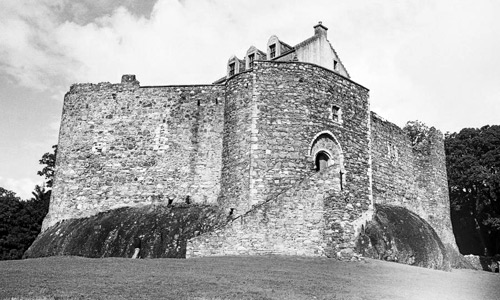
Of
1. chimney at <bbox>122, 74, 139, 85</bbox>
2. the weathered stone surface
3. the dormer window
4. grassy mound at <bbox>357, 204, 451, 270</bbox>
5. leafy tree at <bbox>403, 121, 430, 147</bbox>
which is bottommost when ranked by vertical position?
the weathered stone surface

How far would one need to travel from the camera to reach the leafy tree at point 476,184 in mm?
49281

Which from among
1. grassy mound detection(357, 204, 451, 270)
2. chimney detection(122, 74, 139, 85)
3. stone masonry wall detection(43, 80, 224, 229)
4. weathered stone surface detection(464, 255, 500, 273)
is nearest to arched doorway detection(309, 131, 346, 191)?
grassy mound detection(357, 204, 451, 270)

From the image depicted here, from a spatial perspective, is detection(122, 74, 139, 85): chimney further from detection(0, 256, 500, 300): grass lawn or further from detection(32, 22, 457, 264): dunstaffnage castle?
detection(0, 256, 500, 300): grass lawn

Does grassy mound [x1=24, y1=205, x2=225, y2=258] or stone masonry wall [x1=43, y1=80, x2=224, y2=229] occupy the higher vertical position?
stone masonry wall [x1=43, y1=80, x2=224, y2=229]

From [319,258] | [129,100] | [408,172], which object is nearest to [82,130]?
[129,100]

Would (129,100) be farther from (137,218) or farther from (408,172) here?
(408,172)

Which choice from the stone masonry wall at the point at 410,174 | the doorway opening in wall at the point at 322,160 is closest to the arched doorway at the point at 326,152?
the doorway opening in wall at the point at 322,160

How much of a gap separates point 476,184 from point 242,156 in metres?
33.2

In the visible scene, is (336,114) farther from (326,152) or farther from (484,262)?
(484,262)

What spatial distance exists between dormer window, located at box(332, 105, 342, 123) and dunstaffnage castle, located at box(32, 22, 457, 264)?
0.19 feet

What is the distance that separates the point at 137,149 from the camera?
30141 mm

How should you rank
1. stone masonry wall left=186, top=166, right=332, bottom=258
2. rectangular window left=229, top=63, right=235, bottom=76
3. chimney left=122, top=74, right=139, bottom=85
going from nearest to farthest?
stone masonry wall left=186, top=166, right=332, bottom=258 → chimney left=122, top=74, right=139, bottom=85 → rectangular window left=229, top=63, right=235, bottom=76

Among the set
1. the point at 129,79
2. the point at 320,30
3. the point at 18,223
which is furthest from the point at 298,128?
the point at 18,223

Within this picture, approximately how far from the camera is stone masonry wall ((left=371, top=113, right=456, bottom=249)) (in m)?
34.5
